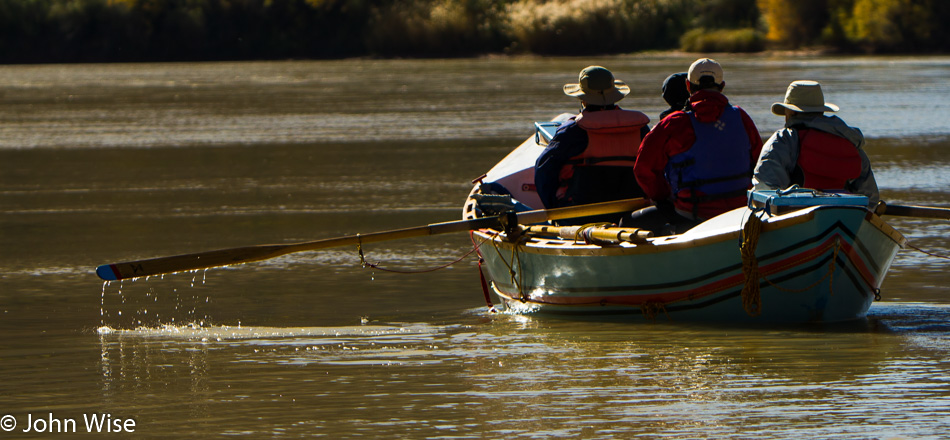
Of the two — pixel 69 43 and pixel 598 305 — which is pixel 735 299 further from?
pixel 69 43

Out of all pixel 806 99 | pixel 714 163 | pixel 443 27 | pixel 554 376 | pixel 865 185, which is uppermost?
pixel 443 27

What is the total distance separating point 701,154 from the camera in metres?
7.92

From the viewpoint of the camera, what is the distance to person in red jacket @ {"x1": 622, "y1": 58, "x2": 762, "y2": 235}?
7898mm

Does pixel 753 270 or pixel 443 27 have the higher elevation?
pixel 443 27

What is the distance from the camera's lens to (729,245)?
743cm

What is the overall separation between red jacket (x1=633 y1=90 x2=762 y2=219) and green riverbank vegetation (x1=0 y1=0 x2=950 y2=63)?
173 feet

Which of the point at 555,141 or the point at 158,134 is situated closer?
the point at 555,141

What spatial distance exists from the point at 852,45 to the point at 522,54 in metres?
15.9

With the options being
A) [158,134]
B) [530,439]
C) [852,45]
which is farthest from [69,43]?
[530,439]

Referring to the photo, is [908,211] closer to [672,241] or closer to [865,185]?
[865,185]

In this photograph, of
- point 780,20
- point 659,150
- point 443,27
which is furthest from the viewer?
point 443,27

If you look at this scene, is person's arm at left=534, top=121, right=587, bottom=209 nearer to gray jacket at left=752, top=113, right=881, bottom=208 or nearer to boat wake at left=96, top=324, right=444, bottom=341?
boat wake at left=96, top=324, right=444, bottom=341

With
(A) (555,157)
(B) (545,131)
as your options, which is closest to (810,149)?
(A) (555,157)

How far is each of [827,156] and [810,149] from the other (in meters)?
0.10
